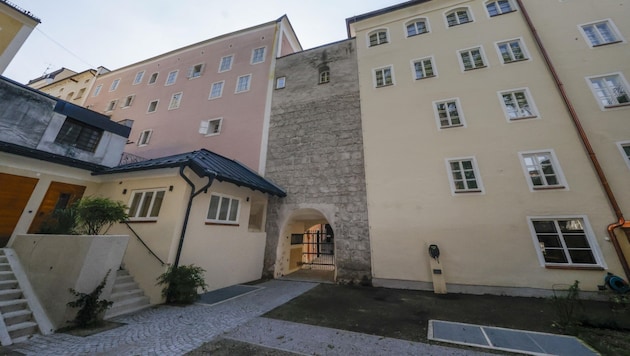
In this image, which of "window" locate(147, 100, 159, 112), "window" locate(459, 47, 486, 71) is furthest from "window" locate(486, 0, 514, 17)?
"window" locate(147, 100, 159, 112)

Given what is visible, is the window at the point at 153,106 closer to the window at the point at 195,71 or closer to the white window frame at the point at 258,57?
the window at the point at 195,71

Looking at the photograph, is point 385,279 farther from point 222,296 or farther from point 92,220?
point 92,220

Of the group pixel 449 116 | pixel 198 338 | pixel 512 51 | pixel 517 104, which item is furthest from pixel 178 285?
pixel 512 51

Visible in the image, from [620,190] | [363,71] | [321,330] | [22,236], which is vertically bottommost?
[321,330]

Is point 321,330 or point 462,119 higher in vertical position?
point 462,119

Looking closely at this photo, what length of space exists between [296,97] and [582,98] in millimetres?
13258

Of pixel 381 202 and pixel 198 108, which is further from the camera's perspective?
pixel 198 108

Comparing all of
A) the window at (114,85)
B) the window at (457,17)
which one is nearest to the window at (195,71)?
the window at (114,85)

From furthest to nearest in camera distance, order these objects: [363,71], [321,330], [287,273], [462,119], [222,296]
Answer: [363,71] → [287,273] → [462,119] → [222,296] → [321,330]

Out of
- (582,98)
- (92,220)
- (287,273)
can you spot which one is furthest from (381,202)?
(92,220)

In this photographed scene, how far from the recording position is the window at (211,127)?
14.6 meters

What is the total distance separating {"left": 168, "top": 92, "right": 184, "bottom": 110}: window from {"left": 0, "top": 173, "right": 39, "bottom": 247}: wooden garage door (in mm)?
10864

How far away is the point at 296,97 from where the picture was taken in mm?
13727

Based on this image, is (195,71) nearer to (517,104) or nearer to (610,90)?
(517,104)
